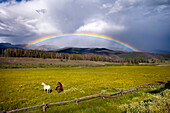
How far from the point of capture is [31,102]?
14.2m

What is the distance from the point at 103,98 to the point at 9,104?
519 inches

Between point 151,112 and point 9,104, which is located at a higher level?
point 151,112

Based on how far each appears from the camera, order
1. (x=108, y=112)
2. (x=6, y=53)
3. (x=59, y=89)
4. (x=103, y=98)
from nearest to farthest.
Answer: (x=108, y=112) < (x=103, y=98) < (x=59, y=89) < (x=6, y=53)

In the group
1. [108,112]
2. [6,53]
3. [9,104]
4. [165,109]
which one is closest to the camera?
[165,109]

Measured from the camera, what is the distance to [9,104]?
44.0 feet

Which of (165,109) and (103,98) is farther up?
(165,109)

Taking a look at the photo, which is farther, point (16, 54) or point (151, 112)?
point (16, 54)

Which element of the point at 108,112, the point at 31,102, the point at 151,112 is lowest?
the point at 31,102

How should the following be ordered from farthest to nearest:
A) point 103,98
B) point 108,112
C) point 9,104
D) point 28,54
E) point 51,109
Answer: point 28,54 → point 103,98 → point 9,104 → point 51,109 → point 108,112

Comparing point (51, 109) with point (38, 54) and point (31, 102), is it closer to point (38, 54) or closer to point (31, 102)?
point (31, 102)

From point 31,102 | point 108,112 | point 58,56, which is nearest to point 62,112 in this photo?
point 108,112

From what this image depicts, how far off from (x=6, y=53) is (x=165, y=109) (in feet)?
620

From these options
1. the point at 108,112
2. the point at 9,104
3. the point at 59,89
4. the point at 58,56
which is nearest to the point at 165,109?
the point at 108,112

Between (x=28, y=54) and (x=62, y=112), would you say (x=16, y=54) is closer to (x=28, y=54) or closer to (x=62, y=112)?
(x=28, y=54)
